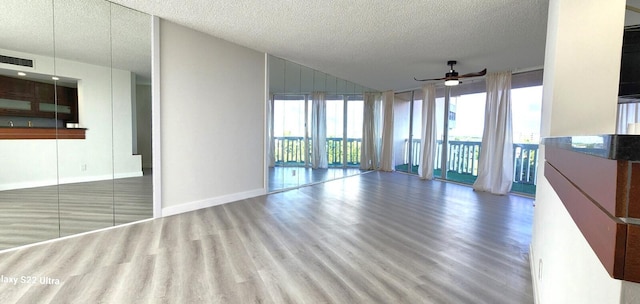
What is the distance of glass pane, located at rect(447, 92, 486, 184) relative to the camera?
248 inches

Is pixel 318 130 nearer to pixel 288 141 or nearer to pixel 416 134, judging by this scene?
pixel 288 141

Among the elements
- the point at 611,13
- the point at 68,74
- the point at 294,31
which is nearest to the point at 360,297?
the point at 611,13

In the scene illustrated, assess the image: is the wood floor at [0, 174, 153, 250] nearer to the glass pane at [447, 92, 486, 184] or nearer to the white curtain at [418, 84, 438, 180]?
the white curtain at [418, 84, 438, 180]

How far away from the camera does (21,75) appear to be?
9.29ft

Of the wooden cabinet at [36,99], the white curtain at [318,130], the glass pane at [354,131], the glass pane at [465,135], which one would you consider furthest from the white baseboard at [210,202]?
the glass pane at [465,135]

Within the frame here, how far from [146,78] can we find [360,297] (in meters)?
3.52

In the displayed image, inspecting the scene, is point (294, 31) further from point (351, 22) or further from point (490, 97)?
point (490, 97)

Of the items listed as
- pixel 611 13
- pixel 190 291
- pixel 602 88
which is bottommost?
pixel 190 291

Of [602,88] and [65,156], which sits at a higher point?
[602,88]

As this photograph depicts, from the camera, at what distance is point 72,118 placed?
3.04 m

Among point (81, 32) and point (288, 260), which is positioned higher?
point (81, 32)

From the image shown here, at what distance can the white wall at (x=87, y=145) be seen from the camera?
2.84 meters

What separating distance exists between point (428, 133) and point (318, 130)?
277 cm

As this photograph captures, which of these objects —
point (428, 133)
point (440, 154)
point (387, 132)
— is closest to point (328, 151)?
point (387, 132)
